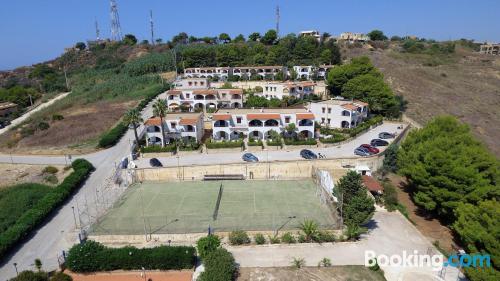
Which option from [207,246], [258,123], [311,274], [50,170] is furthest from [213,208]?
[50,170]

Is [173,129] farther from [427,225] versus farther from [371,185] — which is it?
[427,225]

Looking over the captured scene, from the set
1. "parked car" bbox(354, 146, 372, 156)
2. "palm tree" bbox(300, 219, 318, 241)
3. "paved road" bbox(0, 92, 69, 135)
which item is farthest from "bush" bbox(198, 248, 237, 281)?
"paved road" bbox(0, 92, 69, 135)

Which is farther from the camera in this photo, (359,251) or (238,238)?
(238,238)

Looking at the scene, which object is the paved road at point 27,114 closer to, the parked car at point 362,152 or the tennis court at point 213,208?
the tennis court at point 213,208

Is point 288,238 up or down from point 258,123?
down

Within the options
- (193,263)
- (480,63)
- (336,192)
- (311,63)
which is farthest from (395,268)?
(480,63)

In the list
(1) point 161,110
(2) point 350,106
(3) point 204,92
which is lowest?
(2) point 350,106

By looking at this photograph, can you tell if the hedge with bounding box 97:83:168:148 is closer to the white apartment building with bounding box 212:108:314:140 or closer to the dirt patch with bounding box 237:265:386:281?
the white apartment building with bounding box 212:108:314:140

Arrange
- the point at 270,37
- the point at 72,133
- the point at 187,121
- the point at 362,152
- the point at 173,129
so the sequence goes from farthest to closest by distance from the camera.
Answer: the point at 270,37 < the point at 72,133 < the point at 173,129 < the point at 187,121 < the point at 362,152
